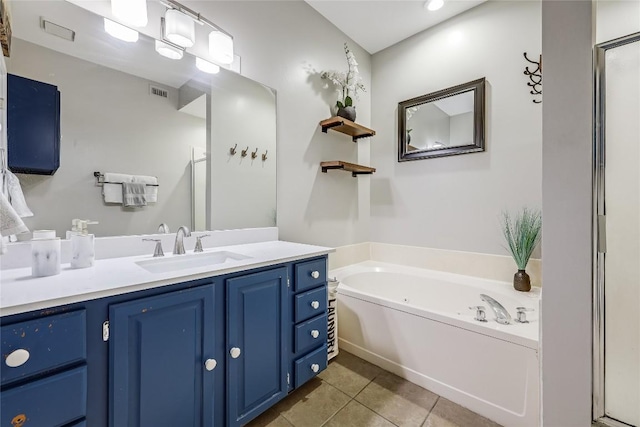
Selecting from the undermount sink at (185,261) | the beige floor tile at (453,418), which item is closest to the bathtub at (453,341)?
the beige floor tile at (453,418)

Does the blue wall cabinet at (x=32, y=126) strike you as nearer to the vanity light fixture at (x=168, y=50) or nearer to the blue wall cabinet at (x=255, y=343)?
the vanity light fixture at (x=168, y=50)

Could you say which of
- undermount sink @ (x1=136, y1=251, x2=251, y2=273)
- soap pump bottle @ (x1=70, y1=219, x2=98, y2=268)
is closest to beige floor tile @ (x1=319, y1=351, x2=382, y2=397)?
undermount sink @ (x1=136, y1=251, x2=251, y2=273)

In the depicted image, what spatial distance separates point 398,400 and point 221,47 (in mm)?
2406

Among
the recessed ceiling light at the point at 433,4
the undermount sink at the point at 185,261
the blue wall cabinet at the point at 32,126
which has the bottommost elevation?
the undermount sink at the point at 185,261

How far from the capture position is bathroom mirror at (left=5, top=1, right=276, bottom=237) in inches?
46.0

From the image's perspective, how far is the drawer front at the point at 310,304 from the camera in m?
1.45

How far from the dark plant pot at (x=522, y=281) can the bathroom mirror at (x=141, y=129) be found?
188 cm

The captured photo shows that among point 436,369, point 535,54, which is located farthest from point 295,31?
point 436,369

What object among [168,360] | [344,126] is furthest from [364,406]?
[344,126]

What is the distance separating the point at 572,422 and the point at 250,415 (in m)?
1.20

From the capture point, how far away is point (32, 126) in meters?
1.12

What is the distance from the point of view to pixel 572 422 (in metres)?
0.63

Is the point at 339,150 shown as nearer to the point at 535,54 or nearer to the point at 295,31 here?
the point at 295,31

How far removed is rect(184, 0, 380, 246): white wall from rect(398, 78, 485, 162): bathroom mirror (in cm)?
54
